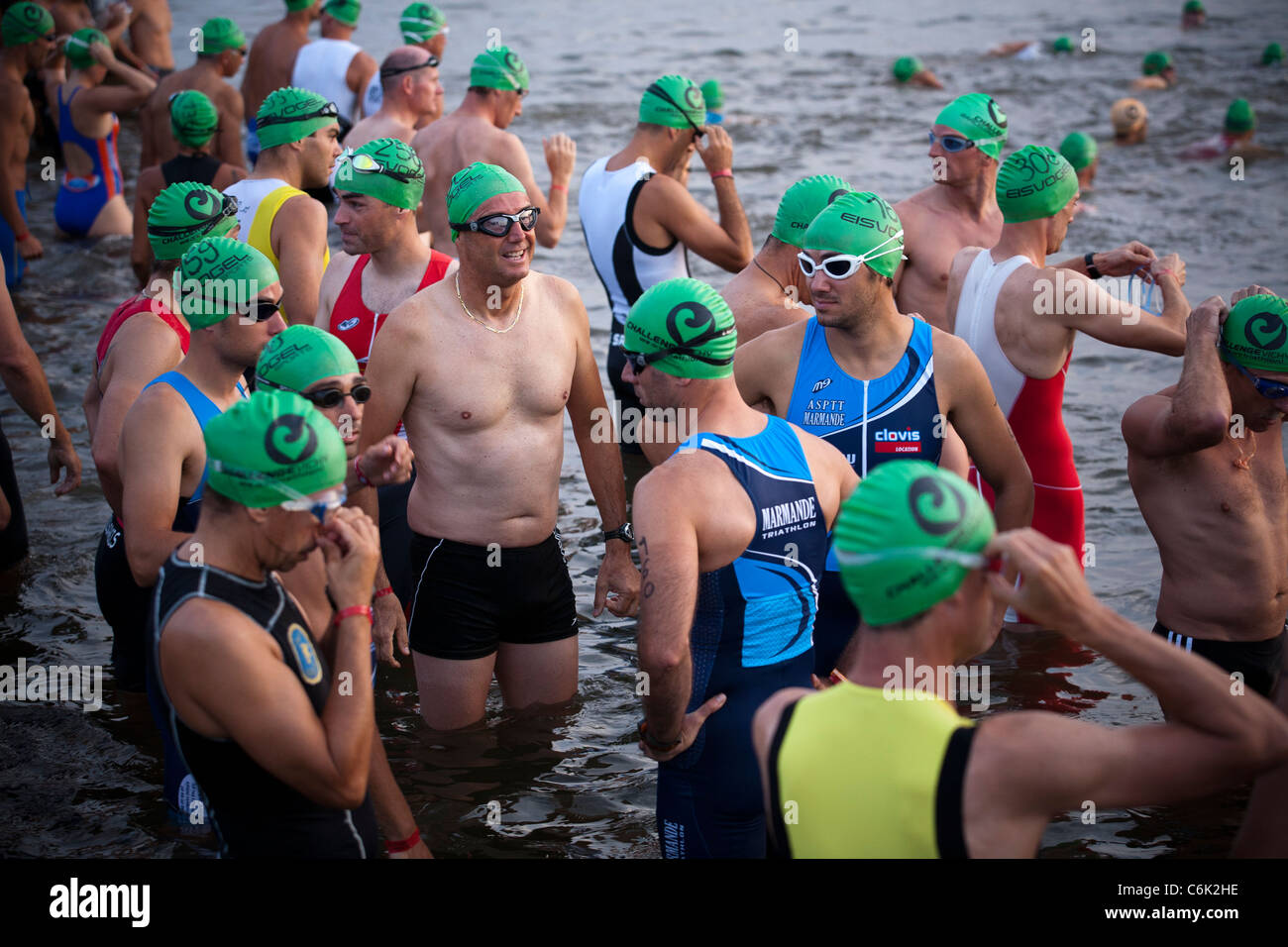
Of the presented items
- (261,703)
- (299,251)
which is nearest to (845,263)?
(261,703)

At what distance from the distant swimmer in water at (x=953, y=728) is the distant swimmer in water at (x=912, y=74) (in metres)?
18.9

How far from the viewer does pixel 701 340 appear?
3.45m

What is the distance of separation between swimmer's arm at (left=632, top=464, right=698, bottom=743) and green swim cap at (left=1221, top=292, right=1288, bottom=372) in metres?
2.26

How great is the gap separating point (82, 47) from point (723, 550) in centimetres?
1001

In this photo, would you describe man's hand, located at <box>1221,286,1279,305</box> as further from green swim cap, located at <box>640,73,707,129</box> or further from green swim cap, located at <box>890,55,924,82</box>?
green swim cap, located at <box>890,55,924,82</box>

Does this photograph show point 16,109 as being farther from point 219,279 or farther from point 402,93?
point 219,279

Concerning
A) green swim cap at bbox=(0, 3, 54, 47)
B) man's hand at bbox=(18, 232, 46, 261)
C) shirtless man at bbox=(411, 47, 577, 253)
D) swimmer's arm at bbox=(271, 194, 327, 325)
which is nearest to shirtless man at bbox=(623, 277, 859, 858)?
swimmer's arm at bbox=(271, 194, 327, 325)

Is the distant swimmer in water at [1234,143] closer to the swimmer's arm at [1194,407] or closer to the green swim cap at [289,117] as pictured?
the swimmer's arm at [1194,407]

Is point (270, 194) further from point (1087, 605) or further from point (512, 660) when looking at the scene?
point (1087, 605)

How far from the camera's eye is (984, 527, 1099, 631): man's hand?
2.21 m
